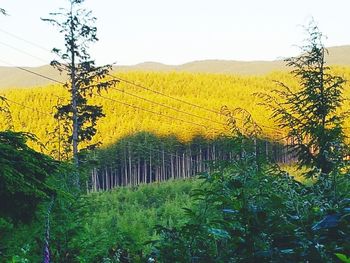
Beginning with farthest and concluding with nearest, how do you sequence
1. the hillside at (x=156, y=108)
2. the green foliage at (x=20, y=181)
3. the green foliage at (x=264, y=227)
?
1. the hillside at (x=156, y=108)
2. the green foliage at (x=20, y=181)
3. the green foliage at (x=264, y=227)

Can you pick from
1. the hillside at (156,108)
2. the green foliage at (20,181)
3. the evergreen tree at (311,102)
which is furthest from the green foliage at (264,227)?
the hillside at (156,108)

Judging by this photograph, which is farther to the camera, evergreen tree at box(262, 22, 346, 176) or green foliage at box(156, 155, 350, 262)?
evergreen tree at box(262, 22, 346, 176)

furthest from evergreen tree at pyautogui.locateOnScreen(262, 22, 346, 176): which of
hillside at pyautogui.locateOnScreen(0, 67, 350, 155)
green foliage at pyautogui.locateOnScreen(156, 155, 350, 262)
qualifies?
hillside at pyautogui.locateOnScreen(0, 67, 350, 155)

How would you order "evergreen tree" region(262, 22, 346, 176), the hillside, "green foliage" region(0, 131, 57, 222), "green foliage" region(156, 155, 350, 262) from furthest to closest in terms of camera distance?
the hillside → "evergreen tree" region(262, 22, 346, 176) → "green foliage" region(0, 131, 57, 222) → "green foliage" region(156, 155, 350, 262)

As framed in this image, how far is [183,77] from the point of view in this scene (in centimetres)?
19838

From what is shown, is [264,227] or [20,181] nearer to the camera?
[264,227]

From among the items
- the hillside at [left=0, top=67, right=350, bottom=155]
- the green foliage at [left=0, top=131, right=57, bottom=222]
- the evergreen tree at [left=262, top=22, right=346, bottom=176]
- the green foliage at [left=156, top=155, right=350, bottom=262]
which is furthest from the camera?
the hillside at [left=0, top=67, right=350, bottom=155]

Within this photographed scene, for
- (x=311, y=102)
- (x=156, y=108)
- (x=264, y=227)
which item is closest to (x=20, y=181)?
(x=264, y=227)

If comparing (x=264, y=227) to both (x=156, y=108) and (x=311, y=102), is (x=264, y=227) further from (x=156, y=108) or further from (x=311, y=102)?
(x=156, y=108)

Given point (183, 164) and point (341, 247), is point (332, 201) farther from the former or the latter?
point (183, 164)

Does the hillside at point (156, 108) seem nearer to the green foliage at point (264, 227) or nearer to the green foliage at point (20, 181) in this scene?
the green foliage at point (20, 181)

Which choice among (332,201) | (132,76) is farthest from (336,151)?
(132,76)

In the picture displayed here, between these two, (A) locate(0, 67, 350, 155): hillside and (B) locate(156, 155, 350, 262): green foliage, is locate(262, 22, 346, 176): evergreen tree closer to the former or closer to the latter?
(B) locate(156, 155, 350, 262): green foliage

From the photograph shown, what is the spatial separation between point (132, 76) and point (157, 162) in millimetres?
98890
